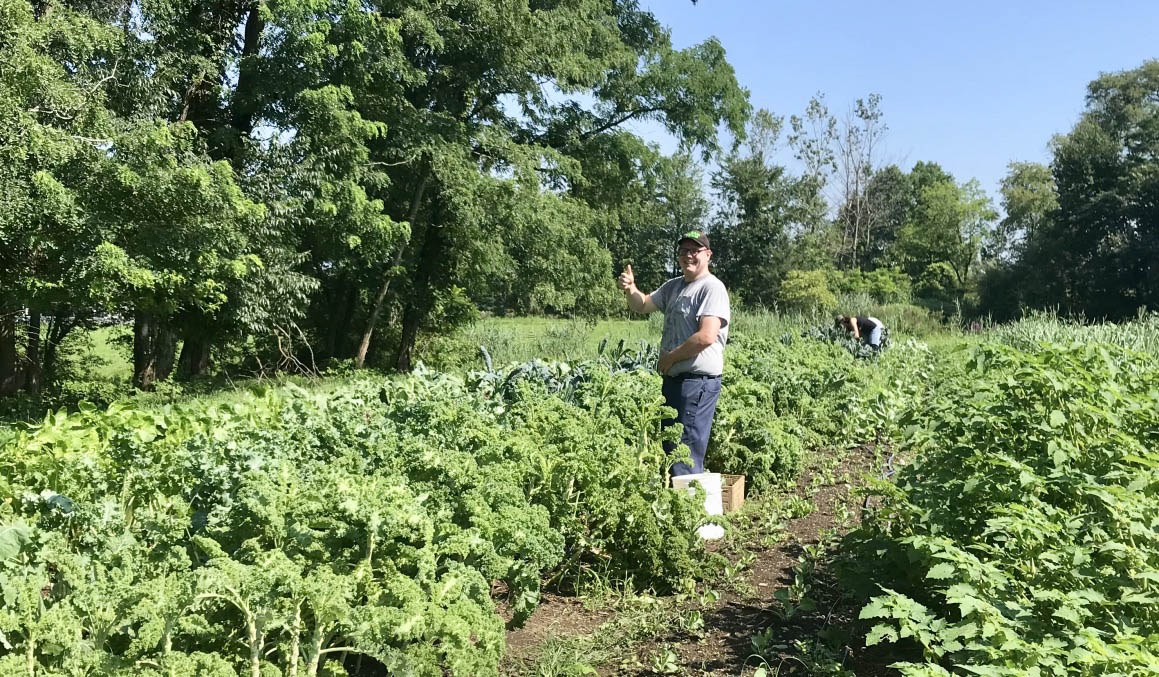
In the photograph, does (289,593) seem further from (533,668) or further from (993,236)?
(993,236)

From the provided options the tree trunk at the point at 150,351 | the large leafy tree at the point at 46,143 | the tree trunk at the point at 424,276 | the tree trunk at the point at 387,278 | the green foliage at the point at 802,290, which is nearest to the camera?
the large leafy tree at the point at 46,143

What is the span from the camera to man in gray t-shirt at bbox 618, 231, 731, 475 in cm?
511

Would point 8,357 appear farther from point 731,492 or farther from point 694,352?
point 694,352

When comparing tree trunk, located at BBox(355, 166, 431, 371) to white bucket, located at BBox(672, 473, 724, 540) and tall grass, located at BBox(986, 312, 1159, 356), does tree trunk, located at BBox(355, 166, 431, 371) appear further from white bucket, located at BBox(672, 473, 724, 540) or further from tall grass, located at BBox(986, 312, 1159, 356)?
white bucket, located at BBox(672, 473, 724, 540)

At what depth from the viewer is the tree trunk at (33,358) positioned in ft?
47.7

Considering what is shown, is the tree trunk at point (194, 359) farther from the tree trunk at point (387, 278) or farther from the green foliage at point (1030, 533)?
the green foliage at point (1030, 533)

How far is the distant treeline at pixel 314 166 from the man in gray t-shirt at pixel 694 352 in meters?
7.43

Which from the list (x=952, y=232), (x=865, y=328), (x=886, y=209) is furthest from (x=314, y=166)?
(x=886, y=209)

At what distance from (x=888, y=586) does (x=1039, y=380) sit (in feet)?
4.60

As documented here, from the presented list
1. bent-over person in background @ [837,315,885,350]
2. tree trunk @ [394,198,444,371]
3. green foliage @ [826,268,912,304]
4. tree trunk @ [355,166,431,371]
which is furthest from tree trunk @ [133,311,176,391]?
green foliage @ [826,268,912,304]

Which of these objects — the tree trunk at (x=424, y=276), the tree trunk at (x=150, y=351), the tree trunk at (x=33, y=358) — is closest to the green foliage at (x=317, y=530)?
the tree trunk at (x=150, y=351)

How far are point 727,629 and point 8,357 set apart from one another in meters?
14.1

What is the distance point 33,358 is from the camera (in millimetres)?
14930

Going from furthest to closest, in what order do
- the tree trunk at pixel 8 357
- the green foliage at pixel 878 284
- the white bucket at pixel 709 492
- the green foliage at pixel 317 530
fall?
the green foliage at pixel 878 284
the tree trunk at pixel 8 357
the white bucket at pixel 709 492
the green foliage at pixel 317 530
